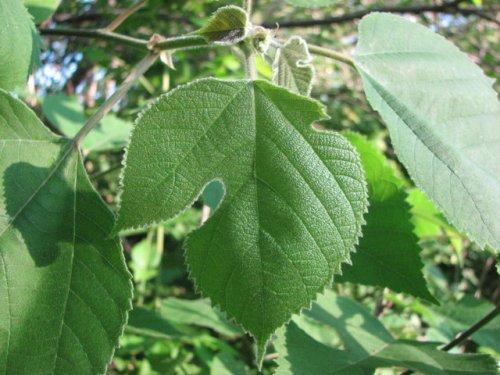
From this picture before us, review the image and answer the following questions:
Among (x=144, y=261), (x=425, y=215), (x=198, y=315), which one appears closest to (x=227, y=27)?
(x=425, y=215)

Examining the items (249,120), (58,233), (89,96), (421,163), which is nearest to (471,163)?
(421,163)

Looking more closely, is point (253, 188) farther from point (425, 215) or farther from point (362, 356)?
point (425, 215)

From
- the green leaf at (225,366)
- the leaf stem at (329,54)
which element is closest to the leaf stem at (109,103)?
the leaf stem at (329,54)

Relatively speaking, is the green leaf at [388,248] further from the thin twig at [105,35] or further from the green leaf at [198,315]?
the green leaf at [198,315]

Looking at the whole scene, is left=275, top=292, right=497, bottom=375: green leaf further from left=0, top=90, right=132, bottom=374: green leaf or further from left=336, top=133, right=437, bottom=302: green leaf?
left=0, top=90, right=132, bottom=374: green leaf

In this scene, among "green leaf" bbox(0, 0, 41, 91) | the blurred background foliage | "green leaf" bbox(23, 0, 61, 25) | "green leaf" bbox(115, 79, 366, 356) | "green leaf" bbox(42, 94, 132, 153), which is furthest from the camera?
"green leaf" bbox(42, 94, 132, 153)

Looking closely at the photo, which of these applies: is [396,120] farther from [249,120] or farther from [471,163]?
[249,120]

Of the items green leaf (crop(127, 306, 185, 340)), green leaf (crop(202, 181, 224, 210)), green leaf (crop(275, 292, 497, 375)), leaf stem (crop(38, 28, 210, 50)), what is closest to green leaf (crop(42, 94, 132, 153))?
green leaf (crop(127, 306, 185, 340))
